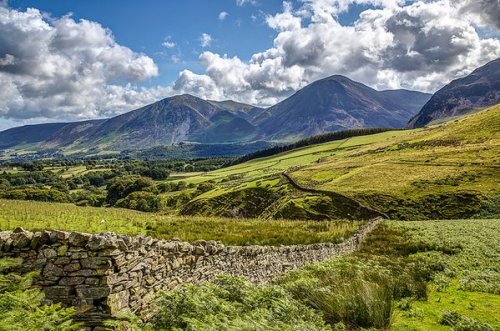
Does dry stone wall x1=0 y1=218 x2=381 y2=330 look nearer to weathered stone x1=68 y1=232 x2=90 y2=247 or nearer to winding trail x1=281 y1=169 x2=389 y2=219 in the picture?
weathered stone x1=68 y1=232 x2=90 y2=247

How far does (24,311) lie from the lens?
22.9ft

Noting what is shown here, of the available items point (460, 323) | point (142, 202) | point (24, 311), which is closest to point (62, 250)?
point (24, 311)

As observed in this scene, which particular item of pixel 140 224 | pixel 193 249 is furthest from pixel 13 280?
pixel 140 224

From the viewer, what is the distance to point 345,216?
79.2 m

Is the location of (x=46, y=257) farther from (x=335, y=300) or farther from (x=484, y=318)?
(x=484, y=318)

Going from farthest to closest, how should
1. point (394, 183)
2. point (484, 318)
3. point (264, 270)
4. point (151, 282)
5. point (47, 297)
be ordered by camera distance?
1. point (394, 183)
2. point (264, 270)
3. point (484, 318)
4. point (151, 282)
5. point (47, 297)

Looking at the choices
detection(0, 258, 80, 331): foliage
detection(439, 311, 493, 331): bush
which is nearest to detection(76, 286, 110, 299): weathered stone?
detection(0, 258, 80, 331): foliage

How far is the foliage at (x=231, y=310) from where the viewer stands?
8289 millimetres

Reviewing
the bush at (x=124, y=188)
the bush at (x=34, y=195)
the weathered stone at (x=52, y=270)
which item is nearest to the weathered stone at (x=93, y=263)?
the weathered stone at (x=52, y=270)

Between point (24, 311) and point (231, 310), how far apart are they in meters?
4.49

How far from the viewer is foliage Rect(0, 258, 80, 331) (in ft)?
21.6

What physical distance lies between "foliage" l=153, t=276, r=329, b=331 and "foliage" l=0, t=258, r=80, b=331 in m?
2.16

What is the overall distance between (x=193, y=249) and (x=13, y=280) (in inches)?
268

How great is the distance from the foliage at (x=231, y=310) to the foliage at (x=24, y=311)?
2.16 metres
